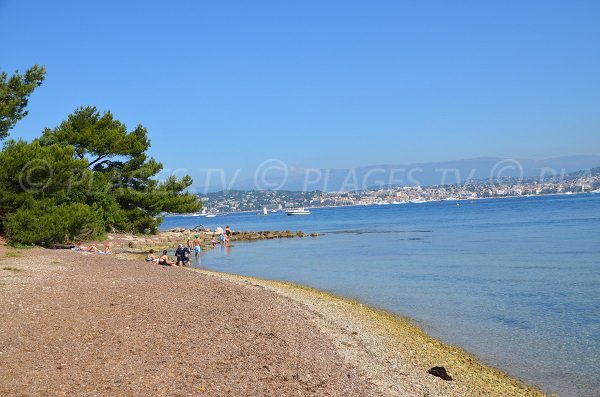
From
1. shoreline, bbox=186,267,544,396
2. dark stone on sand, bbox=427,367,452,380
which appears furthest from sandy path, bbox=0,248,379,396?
dark stone on sand, bbox=427,367,452,380

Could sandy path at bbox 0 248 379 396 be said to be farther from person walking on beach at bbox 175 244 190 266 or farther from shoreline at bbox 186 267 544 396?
person walking on beach at bbox 175 244 190 266

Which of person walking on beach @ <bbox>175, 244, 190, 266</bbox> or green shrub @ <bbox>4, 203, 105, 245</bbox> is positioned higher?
green shrub @ <bbox>4, 203, 105, 245</bbox>

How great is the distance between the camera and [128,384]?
7426mm

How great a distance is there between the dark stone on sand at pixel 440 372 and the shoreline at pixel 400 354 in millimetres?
140

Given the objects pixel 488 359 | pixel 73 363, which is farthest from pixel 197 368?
pixel 488 359

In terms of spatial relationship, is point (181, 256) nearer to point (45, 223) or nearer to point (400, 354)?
point (45, 223)

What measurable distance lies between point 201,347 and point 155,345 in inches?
30.0

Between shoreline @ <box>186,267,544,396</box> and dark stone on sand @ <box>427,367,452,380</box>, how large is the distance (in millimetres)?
140

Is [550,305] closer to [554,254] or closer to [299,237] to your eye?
[554,254]

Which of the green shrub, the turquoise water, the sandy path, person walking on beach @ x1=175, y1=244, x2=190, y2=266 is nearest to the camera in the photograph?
the sandy path

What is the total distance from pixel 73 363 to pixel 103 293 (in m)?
6.25

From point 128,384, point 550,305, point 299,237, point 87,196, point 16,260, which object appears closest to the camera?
point 128,384

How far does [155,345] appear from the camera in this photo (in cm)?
953

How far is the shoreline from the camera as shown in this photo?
9.90 m
